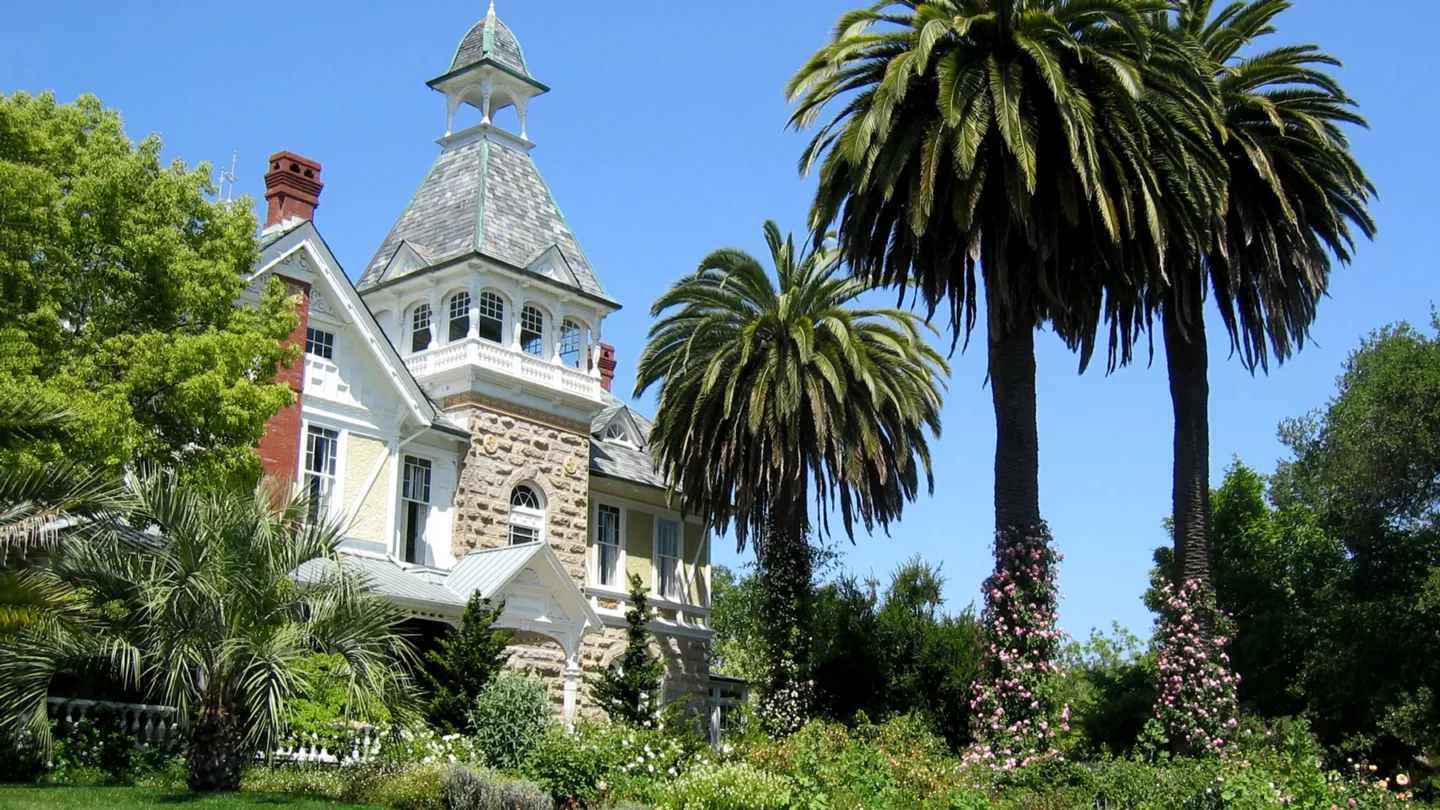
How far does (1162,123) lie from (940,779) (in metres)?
11.6

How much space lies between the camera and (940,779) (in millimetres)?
21203

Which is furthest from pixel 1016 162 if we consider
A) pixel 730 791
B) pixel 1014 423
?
pixel 730 791

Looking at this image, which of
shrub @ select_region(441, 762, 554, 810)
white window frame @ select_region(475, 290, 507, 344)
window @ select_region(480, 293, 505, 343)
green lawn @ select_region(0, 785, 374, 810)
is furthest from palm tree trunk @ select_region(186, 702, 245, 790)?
window @ select_region(480, 293, 505, 343)

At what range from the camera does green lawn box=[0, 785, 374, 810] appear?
613 inches

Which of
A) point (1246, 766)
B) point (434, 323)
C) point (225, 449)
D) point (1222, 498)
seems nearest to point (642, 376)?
point (434, 323)

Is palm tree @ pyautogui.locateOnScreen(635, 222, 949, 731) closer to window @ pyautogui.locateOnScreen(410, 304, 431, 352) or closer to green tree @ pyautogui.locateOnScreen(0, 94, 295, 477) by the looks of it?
window @ pyautogui.locateOnScreen(410, 304, 431, 352)

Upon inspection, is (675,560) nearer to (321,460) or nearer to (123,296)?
(321,460)

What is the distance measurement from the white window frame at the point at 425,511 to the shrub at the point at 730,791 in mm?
14255

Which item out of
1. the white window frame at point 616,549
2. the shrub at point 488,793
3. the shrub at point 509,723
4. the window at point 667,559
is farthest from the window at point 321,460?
the shrub at point 488,793

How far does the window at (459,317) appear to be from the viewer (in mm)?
33875

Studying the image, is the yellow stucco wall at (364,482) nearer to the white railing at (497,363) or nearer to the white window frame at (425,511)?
the white window frame at (425,511)

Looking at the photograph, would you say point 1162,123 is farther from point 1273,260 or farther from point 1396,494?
point 1396,494

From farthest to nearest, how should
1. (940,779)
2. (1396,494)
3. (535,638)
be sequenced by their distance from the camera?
(1396,494)
(535,638)
(940,779)

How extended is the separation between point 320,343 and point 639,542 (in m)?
11.1
